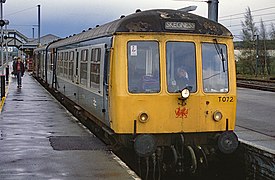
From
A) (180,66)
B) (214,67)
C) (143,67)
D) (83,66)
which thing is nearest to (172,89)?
(180,66)

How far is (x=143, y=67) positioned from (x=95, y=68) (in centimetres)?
247

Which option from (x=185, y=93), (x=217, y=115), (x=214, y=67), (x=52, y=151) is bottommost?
(x=52, y=151)

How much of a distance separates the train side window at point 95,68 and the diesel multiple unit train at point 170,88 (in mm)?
945

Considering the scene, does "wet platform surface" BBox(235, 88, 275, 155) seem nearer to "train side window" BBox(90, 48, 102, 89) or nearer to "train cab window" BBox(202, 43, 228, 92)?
"train cab window" BBox(202, 43, 228, 92)

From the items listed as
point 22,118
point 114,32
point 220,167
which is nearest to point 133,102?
point 114,32

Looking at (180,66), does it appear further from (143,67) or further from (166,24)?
(166,24)

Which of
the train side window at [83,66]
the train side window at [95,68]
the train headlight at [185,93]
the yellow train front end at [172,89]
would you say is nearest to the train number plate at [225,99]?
the yellow train front end at [172,89]

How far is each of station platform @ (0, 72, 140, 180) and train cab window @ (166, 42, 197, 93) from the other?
179 cm

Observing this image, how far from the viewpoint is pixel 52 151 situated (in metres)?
10.3

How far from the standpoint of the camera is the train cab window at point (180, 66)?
9.64m

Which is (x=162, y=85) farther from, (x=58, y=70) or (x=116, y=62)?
(x=58, y=70)

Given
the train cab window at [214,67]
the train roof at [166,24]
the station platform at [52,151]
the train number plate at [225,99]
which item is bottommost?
the station platform at [52,151]

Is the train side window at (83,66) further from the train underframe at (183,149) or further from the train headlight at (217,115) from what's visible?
the train headlight at (217,115)

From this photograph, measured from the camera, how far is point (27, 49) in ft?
189
